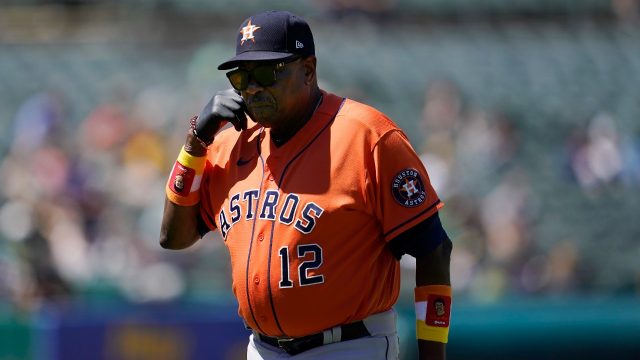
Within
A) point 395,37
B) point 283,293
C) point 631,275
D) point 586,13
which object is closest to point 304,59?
point 283,293

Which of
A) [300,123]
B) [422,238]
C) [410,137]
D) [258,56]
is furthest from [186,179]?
[410,137]

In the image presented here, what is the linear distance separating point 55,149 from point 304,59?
717 cm

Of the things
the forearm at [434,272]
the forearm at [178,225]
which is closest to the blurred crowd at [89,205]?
the forearm at [178,225]

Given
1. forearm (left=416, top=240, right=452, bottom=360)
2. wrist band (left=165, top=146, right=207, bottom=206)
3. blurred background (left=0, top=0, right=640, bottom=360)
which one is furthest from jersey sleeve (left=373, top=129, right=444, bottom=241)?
blurred background (left=0, top=0, right=640, bottom=360)

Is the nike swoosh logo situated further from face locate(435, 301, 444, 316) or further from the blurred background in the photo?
the blurred background

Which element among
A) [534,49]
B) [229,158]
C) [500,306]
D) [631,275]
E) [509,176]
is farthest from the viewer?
[534,49]

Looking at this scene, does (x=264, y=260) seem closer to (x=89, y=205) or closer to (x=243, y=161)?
(x=243, y=161)

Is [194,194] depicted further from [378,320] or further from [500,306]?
[500,306]

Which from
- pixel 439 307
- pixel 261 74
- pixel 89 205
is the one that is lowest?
pixel 89 205

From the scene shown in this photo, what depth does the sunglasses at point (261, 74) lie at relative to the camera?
354cm

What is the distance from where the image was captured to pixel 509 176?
1022 cm

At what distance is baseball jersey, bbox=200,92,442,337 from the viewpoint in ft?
11.4

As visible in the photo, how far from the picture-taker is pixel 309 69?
3.66m

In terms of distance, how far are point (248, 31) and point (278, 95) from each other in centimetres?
23
